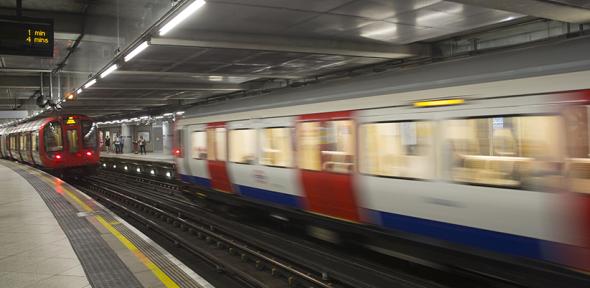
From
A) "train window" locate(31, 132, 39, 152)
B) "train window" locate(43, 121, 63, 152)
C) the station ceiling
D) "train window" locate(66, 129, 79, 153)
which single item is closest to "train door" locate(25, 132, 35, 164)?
→ "train window" locate(31, 132, 39, 152)

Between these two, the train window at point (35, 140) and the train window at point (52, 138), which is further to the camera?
the train window at point (35, 140)

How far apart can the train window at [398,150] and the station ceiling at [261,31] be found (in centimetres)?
299

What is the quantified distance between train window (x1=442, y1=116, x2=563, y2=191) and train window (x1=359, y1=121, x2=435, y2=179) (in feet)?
0.94

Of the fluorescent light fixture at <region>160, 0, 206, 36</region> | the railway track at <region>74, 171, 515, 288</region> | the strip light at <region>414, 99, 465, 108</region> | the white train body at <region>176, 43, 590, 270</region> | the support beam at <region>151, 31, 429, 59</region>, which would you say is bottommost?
the railway track at <region>74, 171, 515, 288</region>

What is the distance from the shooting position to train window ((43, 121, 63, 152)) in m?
19.3

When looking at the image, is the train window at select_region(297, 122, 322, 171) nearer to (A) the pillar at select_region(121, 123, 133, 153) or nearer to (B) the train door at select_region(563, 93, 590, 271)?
(B) the train door at select_region(563, 93, 590, 271)

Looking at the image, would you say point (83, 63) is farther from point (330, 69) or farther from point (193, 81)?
point (330, 69)

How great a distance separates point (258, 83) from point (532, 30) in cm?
1324

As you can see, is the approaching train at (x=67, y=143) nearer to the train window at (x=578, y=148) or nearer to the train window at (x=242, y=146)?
the train window at (x=242, y=146)

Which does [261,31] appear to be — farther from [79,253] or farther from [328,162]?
[79,253]

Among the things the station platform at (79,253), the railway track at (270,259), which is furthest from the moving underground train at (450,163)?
the station platform at (79,253)

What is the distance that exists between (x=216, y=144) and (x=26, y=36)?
4.29 m

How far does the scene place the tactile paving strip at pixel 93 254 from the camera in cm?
519

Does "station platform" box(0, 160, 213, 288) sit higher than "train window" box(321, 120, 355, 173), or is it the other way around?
"train window" box(321, 120, 355, 173)
